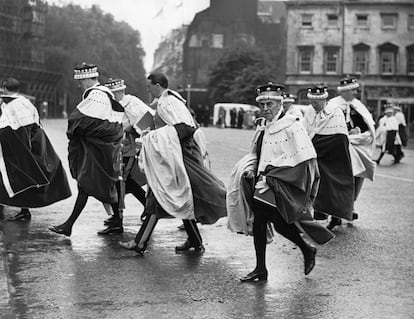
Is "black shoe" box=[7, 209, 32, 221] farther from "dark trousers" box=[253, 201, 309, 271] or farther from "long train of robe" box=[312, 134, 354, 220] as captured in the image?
"dark trousers" box=[253, 201, 309, 271]

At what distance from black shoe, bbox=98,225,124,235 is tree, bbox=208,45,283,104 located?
66.2 m

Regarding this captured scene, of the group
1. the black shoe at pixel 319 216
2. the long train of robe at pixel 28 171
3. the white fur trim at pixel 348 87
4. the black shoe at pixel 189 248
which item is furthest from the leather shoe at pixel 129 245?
the white fur trim at pixel 348 87

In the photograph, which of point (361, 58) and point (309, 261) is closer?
point (309, 261)

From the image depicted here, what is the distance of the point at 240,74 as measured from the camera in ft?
257

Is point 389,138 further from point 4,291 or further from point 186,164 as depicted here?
point 4,291

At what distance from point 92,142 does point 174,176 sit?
4.76 ft

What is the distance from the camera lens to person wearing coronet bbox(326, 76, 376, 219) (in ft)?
37.6

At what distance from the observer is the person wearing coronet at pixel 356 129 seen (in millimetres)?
11453

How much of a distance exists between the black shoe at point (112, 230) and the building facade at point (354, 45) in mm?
66215

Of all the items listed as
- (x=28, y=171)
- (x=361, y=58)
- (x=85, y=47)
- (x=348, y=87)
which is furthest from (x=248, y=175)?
(x=85, y=47)

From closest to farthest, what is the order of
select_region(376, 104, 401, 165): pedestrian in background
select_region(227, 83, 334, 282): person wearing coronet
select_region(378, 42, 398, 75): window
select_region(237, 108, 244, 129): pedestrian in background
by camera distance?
select_region(227, 83, 334, 282): person wearing coronet
select_region(376, 104, 401, 165): pedestrian in background
select_region(237, 108, 244, 129): pedestrian in background
select_region(378, 42, 398, 75): window

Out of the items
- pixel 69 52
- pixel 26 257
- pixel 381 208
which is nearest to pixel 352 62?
pixel 69 52

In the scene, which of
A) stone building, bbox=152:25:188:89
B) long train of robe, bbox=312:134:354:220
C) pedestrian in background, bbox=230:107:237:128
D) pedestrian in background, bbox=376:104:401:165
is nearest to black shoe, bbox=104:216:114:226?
long train of robe, bbox=312:134:354:220

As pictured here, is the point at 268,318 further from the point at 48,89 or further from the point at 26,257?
the point at 48,89
